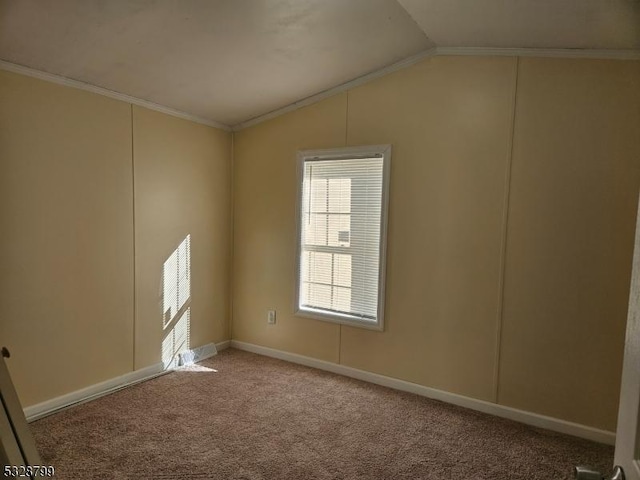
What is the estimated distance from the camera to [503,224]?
2.77 meters

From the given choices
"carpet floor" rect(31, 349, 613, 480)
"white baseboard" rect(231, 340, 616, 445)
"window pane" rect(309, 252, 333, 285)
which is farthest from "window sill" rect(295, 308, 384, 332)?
"carpet floor" rect(31, 349, 613, 480)

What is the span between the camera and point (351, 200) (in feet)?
11.2

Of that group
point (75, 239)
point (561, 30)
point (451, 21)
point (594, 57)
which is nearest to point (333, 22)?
point (451, 21)

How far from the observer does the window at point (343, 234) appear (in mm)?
3285

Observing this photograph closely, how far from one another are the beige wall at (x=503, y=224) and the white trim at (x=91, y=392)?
149 cm

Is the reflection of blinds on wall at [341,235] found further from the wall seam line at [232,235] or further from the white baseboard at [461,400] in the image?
the wall seam line at [232,235]

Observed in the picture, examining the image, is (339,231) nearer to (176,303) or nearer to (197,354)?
(176,303)

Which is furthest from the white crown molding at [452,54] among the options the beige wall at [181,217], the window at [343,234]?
the beige wall at [181,217]

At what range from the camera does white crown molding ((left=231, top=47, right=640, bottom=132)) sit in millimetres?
2430

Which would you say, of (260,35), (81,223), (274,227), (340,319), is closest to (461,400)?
(340,319)

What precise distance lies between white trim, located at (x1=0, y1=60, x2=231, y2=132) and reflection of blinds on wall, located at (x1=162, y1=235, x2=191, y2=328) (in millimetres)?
1097

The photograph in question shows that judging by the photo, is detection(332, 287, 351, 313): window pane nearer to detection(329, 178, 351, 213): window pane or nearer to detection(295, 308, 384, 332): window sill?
detection(295, 308, 384, 332): window sill

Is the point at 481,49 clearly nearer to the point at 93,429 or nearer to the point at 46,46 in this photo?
the point at 46,46

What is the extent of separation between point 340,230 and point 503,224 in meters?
1.32
